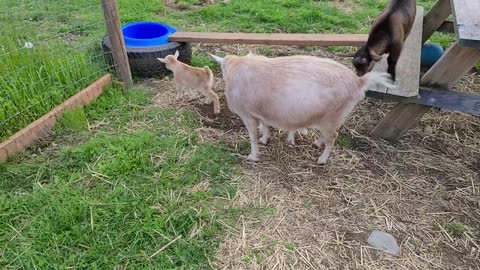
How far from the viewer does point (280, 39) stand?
4332 millimetres

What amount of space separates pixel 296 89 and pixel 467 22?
4.03 feet

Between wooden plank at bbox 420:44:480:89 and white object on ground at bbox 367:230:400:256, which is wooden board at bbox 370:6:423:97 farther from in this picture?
white object on ground at bbox 367:230:400:256

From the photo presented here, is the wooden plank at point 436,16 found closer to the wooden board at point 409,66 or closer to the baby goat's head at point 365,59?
the wooden board at point 409,66

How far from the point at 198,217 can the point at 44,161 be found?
137 centimetres

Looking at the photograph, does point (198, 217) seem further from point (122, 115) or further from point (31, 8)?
point (31, 8)

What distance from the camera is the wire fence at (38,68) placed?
3.44m

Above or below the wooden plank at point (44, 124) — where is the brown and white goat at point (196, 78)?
above

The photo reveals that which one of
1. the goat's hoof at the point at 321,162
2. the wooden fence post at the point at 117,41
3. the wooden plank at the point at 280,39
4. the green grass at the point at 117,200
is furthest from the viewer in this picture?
the wooden plank at the point at 280,39

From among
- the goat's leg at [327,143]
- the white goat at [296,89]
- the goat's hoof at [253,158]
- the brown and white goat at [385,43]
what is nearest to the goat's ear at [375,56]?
the brown and white goat at [385,43]

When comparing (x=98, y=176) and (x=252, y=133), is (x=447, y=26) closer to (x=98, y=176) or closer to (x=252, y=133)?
(x=252, y=133)

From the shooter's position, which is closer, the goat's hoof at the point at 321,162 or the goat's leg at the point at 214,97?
the goat's hoof at the point at 321,162

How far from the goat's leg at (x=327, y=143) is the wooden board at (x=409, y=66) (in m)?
0.50

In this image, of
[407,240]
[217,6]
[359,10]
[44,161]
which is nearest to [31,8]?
[217,6]

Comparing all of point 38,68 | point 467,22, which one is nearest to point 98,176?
point 38,68
